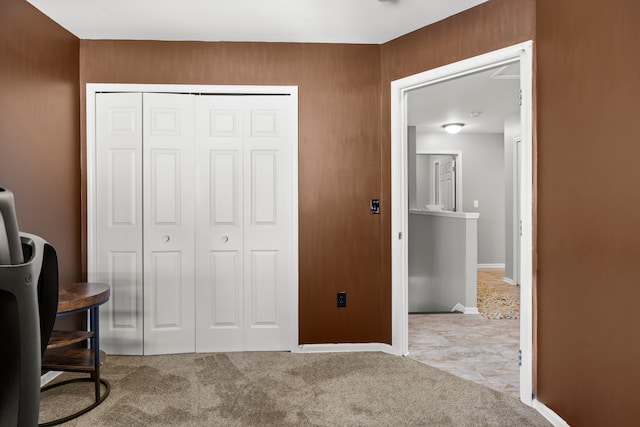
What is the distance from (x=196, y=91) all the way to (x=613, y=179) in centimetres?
270

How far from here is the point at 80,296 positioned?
85.4 inches

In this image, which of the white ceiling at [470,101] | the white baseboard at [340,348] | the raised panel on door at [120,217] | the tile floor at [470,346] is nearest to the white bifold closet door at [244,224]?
the white baseboard at [340,348]

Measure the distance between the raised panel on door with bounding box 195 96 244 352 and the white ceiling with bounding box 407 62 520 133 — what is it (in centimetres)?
185

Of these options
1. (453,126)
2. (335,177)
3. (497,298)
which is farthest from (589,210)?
(453,126)

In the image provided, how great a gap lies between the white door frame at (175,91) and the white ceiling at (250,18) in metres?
0.37

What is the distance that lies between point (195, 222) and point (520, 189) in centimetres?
244

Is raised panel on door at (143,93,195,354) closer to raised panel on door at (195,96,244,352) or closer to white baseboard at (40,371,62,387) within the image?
raised panel on door at (195,96,244,352)

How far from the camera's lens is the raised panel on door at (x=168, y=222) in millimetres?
3035

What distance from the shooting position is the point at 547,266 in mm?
2156

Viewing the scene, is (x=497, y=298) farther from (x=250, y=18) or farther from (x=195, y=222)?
(x=250, y=18)

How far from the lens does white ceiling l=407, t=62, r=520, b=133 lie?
4220 millimetres

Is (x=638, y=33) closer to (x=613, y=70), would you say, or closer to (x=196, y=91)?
(x=613, y=70)

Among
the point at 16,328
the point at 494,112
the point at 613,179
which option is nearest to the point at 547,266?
the point at 613,179

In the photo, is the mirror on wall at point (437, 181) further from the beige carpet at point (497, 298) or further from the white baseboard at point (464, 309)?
the white baseboard at point (464, 309)
